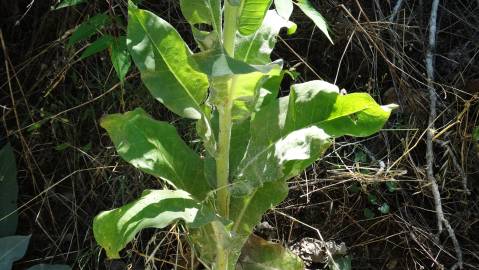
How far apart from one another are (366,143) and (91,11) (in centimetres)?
106

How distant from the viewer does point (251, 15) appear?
137 centimetres

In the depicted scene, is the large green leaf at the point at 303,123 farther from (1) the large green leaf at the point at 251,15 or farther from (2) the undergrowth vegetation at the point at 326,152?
(2) the undergrowth vegetation at the point at 326,152

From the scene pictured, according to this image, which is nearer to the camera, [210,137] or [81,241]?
[210,137]

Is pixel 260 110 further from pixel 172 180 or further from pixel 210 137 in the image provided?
pixel 172 180

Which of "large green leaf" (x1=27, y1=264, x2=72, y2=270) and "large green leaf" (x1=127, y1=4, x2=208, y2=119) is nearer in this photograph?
"large green leaf" (x1=127, y1=4, x2=208, y2=119)

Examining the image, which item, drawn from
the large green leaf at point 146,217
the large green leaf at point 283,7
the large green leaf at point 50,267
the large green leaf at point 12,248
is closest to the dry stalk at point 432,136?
the large green leaf at point 146,217

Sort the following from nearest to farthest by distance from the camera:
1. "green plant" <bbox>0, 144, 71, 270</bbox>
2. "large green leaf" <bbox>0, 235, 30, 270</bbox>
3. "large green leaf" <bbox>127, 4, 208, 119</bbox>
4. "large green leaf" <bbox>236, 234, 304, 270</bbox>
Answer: "large green leaf" <bbox>127, 4, 208, 119</bbox>, "large green leaf" <bbox>236, 234, 304, 270</bbox>, "large green leaf" <bbox>0, 235, 30, 270</bbox>, "green plant" <bbox>0, 144, 71, 270</bbox>

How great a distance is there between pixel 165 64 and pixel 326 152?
89cm

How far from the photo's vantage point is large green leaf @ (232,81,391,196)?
1557 mm

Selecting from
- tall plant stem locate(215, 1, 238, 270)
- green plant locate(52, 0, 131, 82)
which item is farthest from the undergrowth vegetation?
tall plant stem locate(215, 1, 238, 270)

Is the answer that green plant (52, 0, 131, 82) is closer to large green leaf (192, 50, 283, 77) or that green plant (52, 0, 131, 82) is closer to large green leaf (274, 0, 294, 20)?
large green leaf (192, 50, 283, 77)

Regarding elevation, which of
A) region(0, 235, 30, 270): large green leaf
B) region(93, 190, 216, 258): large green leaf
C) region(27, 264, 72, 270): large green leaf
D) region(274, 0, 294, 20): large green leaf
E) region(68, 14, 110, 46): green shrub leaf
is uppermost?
region(274, 0, 294, 20): large green leaf

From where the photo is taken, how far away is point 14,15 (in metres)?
2.35

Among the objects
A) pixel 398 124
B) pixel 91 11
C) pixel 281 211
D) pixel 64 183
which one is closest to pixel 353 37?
pixel 398 124
